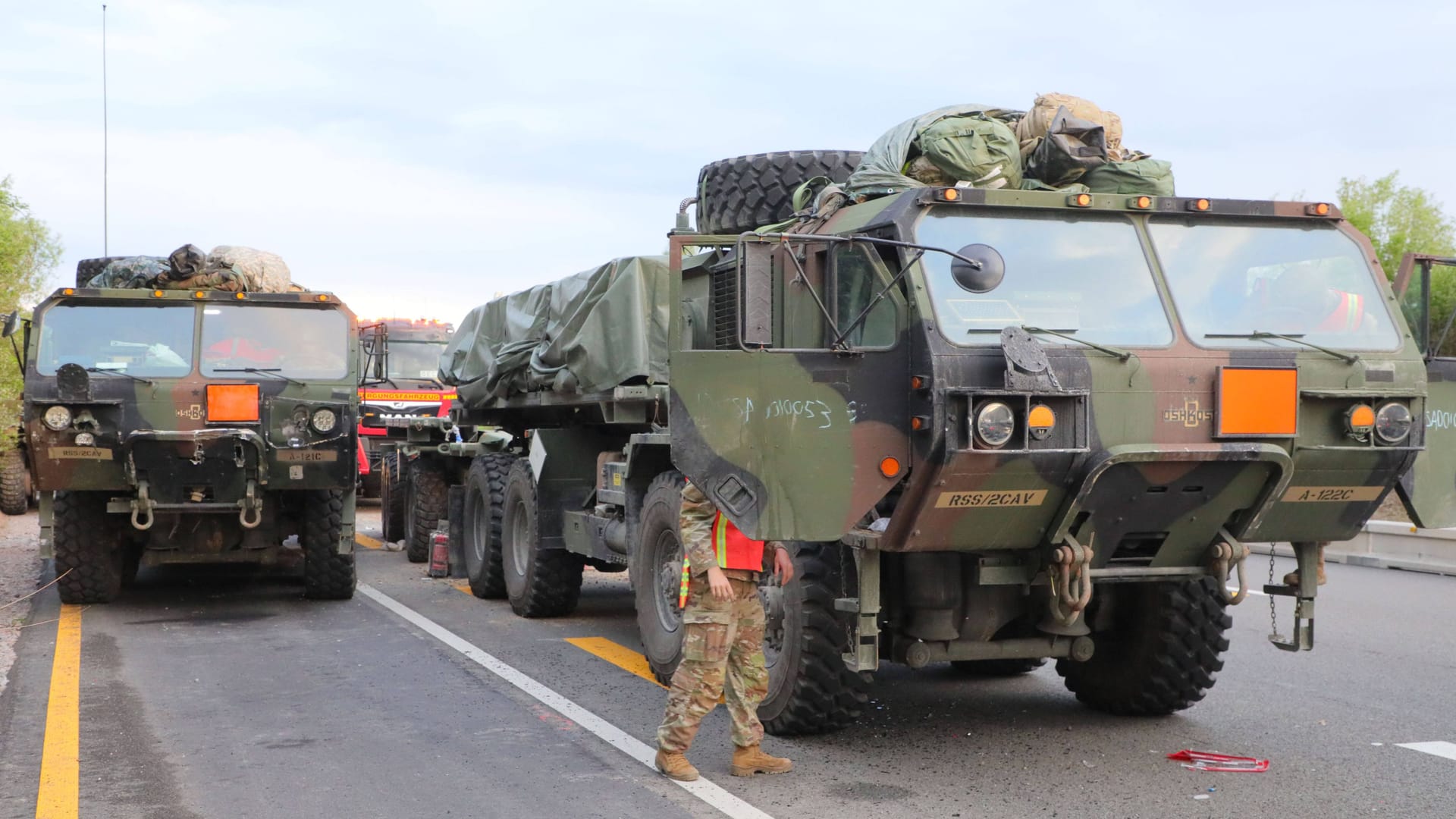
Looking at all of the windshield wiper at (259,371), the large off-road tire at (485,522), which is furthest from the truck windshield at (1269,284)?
the windshield wiper at (259,371)

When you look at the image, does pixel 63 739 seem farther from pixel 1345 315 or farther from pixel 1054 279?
pixel 1345 315

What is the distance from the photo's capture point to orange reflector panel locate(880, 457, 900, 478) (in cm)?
586

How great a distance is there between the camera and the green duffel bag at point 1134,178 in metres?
6.84

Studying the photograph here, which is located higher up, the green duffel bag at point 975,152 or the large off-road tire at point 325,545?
the green duffel bag at point 975,152

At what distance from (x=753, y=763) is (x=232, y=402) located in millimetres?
6316

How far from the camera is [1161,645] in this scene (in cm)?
709

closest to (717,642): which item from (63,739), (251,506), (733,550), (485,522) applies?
(733,550)

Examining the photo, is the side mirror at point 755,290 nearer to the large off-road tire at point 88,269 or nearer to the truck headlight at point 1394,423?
the truck headlight at point 1394,423

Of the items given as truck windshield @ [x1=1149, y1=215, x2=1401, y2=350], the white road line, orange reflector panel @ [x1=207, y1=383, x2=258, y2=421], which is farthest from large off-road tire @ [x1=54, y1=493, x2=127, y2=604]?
truck windshield @ [x1=1149, y1=215, x2=1401, y2=350]

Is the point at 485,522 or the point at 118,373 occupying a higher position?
the point at 118,373

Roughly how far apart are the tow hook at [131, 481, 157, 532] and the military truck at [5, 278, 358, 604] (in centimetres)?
1

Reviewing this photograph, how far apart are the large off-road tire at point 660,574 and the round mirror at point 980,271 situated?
253 centimetres

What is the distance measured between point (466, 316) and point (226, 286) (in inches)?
95.9

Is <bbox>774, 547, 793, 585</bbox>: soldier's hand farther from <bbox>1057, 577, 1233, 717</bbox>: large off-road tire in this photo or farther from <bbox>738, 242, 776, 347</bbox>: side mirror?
<bbox>1057, 577, 1233, 717</bbox>: large off-road tire
